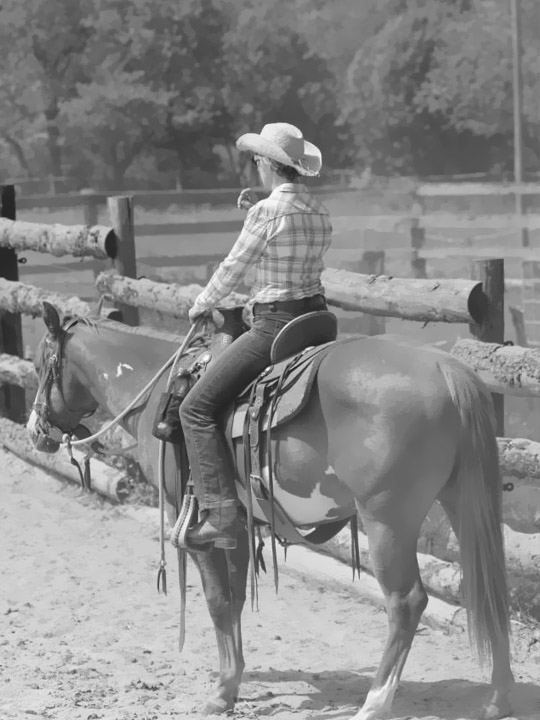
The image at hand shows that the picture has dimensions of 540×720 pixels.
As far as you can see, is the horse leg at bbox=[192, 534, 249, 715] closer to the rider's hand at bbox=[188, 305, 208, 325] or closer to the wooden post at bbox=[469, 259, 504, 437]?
the rider's hand at bbox=[188, 305, 208, 325]

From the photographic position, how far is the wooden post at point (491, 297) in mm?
5320

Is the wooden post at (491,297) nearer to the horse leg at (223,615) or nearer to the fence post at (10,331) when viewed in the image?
the horse leg at (223,615)

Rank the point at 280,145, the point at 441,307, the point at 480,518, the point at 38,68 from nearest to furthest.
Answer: the point at 480,518 < the point at 280,145 < the point at 441,307 < the point at 38,68

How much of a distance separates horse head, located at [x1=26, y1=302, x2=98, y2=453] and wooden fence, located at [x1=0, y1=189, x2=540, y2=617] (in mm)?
1701

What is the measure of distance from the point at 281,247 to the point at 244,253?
0.15 metres

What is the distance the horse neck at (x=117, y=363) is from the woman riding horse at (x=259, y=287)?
691 mm

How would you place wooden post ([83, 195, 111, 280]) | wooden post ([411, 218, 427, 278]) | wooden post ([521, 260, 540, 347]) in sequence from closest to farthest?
1. wooden post ([521, 260, 540, 347])
2. wooden post ([411, 218, 427, 278])
3. wooden post ([83, 195, 111, 280])

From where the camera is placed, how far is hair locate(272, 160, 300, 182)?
4219 mm

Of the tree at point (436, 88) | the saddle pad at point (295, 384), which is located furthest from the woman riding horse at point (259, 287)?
the tree at point (436, 88)

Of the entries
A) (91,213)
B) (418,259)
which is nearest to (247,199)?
(91,213)

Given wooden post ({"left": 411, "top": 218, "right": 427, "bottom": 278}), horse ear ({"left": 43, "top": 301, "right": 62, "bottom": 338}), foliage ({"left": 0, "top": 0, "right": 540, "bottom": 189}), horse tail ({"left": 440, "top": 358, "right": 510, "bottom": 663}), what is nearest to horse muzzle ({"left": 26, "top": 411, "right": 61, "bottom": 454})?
horse ear ({"left": 43, "top": 301, "right": 62, "bottom": 338})

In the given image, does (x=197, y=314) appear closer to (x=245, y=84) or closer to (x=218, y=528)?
(x=218, y=528)

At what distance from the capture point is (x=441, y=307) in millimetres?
5492

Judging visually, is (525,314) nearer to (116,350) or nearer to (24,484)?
(24,484)
